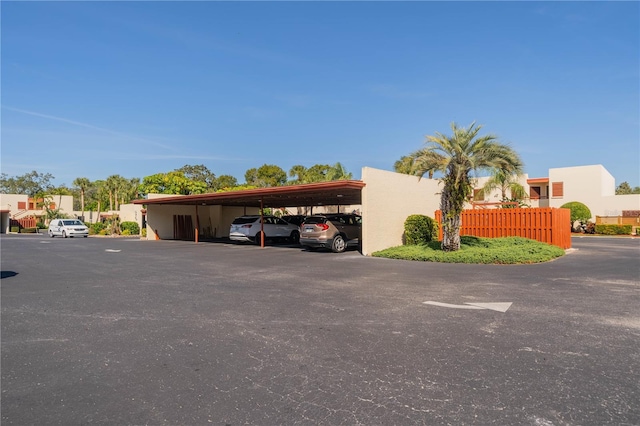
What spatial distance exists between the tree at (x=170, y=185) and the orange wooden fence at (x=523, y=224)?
34.9 metres

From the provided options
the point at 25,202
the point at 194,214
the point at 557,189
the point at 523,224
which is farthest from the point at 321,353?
the point at 25,202

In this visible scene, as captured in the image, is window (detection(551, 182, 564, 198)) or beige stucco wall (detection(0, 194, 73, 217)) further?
beige stucco wall (detection(0, 194, 73, 217))

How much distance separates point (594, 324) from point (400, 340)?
296cm

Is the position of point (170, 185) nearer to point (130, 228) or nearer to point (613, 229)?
point (130, 228)

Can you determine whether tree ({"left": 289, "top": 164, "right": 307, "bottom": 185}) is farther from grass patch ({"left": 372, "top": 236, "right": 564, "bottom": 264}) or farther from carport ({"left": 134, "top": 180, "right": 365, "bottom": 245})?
grass patch ({"left": 372, "top": 236, "right": 564, "bottom": 264})

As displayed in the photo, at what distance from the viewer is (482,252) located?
1439 cm

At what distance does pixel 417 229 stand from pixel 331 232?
3.76 meters

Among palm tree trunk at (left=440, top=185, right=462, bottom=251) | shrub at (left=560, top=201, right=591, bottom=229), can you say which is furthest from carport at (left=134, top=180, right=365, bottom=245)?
shrub at (left=560, top=201, right=591, bottom=229)

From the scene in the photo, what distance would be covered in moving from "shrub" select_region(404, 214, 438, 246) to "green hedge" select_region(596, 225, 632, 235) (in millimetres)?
21902

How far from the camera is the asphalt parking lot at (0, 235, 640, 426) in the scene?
340 centimetres

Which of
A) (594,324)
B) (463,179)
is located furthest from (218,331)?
(463,179)

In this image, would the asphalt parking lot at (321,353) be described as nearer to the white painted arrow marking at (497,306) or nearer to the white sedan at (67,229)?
the white painted arrow marking at (497,306)

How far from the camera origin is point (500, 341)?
5188 mm

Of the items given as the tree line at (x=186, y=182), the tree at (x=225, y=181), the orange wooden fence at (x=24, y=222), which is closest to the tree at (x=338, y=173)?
the tree line at (x=186, y=182)
